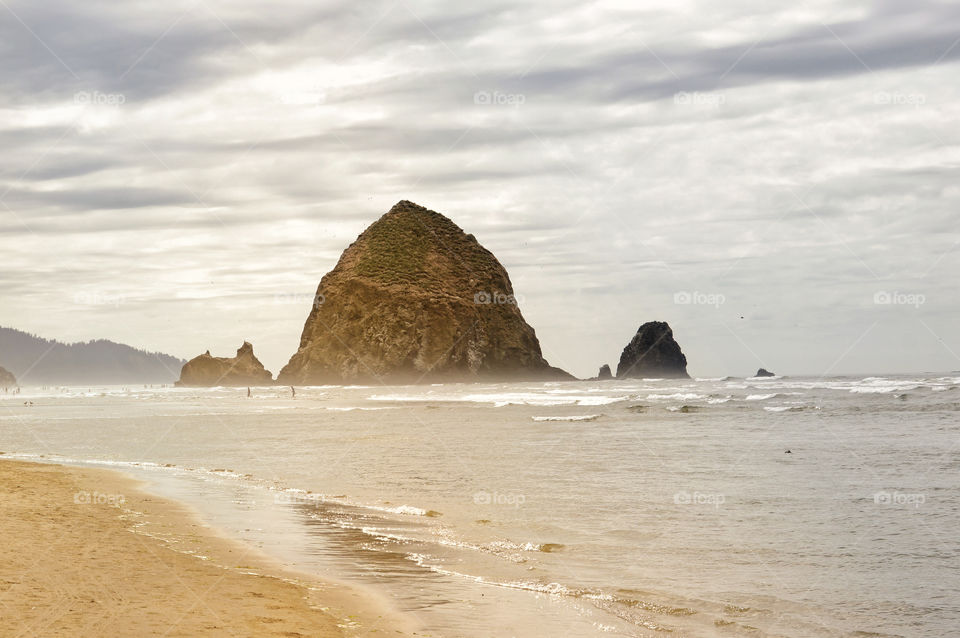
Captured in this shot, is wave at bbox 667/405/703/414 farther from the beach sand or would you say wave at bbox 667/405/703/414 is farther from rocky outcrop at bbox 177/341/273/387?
rocky outcrop at bbox 177/341/273/387

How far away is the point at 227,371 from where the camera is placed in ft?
601

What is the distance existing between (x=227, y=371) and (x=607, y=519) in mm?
179422

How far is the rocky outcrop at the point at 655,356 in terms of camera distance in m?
170

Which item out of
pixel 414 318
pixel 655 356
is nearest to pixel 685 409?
pixel 414 318

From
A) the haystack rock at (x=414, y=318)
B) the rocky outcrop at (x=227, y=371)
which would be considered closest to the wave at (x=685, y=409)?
the haystack rock at (x=414, y=318)

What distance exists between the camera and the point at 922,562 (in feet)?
33.4

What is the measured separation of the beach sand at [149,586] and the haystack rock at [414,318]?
407 ft

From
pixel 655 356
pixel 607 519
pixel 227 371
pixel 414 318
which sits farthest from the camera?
pixel 227 371

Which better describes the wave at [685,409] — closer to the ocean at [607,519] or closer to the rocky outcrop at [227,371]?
the ocean at [607,519]

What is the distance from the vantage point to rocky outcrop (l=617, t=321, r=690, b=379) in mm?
170125

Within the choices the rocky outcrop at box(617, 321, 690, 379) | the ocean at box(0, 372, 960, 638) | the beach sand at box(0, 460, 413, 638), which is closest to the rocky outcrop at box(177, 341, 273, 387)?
the rocky outcrop at box(617, 321, 690, 379)

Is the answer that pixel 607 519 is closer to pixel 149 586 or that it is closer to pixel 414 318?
pixel 149 586

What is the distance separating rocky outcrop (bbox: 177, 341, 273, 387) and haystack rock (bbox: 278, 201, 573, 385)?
2116 centimetres

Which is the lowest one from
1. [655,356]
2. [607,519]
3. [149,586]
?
[607,519]
